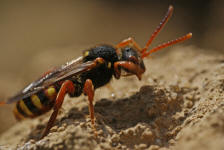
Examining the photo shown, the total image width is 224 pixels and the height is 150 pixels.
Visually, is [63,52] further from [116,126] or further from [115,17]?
[115,17]

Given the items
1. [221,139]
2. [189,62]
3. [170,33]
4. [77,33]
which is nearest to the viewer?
[221,139]

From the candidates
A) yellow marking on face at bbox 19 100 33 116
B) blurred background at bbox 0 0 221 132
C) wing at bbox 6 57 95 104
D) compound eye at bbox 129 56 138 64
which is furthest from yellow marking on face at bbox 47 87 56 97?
blurred background at bbox 0 0 221 132

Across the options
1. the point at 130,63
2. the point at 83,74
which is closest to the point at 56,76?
the point at 83,74

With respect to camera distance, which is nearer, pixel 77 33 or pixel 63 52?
pixel 63 52

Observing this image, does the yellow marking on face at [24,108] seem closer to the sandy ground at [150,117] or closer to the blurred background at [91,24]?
the sandy ground at [150,117]

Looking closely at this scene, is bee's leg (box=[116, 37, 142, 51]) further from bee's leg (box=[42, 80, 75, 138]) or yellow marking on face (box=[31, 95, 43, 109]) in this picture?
yellow marking on face (box=[31, 95, 43, 109])

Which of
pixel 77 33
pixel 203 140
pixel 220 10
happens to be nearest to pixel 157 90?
pixel 203 140

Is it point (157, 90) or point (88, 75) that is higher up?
point (88, 75)

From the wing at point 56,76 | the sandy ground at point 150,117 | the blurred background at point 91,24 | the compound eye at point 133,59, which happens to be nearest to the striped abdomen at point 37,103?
the wing at point 56,76
